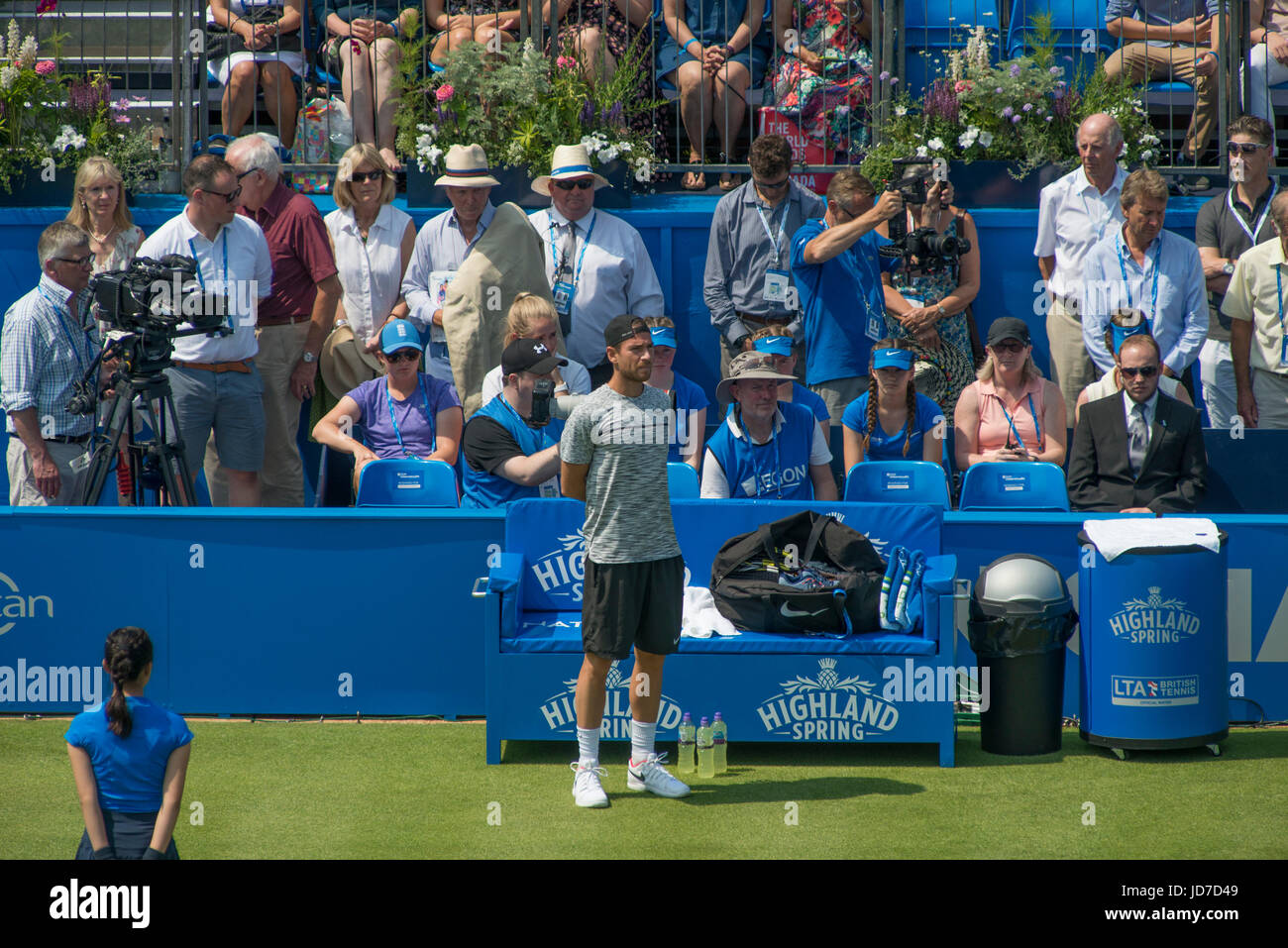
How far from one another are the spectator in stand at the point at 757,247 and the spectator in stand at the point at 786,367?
101 cm

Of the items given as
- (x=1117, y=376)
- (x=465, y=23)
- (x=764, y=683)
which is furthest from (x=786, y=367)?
(x=465, y=23)

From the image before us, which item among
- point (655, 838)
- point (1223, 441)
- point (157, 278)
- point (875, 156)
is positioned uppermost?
point (875, 156)

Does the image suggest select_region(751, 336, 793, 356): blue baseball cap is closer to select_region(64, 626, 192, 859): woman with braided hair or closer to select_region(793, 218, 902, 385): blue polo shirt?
select_region(793, 218, 902, 385): blue polo shirt

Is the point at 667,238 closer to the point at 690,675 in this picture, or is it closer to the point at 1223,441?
the point at 1223,441

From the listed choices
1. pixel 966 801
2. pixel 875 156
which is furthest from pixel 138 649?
pixel 875 156

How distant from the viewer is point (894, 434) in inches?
351

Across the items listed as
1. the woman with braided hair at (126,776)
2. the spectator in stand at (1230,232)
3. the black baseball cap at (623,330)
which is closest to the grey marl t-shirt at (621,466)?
the black baseball cap at (623,330)

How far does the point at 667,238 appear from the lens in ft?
36.2

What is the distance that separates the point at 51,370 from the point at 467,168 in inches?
112

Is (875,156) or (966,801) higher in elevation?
(875,156)

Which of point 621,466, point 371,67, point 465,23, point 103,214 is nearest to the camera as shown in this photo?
point 621,466

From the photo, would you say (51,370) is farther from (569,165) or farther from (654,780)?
(654,780)

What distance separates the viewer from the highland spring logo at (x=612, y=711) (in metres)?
6.95

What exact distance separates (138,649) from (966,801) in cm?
339
